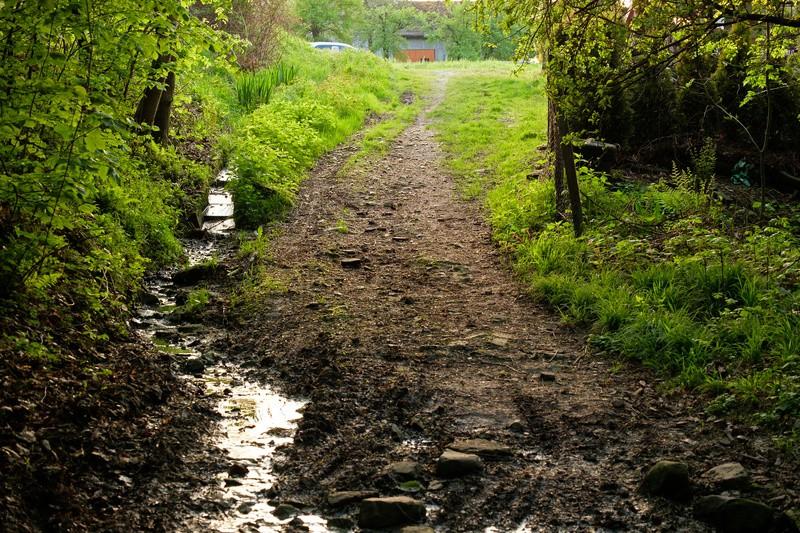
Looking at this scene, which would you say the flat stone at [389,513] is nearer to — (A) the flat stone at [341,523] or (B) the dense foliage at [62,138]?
(A) the flat stone at [341,523]

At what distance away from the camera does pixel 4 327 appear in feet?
15.5

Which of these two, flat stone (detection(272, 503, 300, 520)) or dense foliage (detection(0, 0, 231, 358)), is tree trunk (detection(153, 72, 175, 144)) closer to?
dense foliage (detection(0, 0, 231, 358))

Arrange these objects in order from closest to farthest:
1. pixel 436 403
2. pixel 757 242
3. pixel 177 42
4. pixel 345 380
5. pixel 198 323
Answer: pixel 436 403 → pixel 345 380 → pixel 177 42 → pixel 198 323 → pixel 757 242

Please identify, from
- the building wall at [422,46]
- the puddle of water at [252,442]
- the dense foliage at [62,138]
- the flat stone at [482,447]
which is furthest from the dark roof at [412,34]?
the flat stone at [482,447]

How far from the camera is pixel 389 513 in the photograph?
3920 mm

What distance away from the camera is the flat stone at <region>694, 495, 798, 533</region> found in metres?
3.80

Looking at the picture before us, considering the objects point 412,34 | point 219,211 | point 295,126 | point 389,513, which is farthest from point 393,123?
point 412,34

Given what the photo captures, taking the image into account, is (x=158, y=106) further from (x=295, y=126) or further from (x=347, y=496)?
(x=347, y=496)

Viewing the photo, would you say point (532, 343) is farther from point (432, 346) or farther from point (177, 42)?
point (177, 42)

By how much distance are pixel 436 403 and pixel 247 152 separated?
7.20 metres

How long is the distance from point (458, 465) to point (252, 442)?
1.38 metres

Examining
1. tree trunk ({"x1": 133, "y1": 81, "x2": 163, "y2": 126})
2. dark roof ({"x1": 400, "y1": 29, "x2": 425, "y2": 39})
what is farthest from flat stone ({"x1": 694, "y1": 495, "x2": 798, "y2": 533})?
dark roof ({"x1": 400, "y1": 29, "x2": 425, "y2": 39})

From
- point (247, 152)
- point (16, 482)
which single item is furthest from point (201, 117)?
point (16, 482)

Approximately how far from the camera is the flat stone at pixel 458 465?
4414 mm
